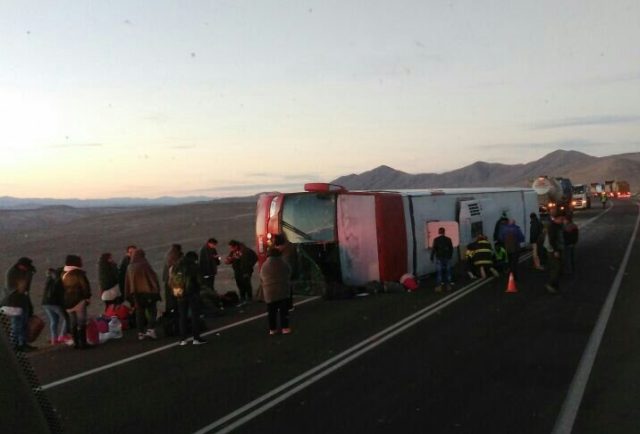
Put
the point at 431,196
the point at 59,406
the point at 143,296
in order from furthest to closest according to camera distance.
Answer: the point at 431,196, the point at 143,296, the point at 59,406

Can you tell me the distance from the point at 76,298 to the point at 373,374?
564cm

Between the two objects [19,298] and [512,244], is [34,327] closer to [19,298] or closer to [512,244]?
[19,298]

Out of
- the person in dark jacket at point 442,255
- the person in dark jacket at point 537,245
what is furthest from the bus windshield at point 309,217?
the person in dark jacket at point 537,245

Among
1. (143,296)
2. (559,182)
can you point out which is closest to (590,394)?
(143,296)

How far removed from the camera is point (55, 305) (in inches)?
450

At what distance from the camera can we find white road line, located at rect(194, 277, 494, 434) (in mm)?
6539

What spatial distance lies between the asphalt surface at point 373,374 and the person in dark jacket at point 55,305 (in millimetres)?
982

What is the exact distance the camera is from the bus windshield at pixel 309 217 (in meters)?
15.7

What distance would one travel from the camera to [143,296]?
37.8 feet

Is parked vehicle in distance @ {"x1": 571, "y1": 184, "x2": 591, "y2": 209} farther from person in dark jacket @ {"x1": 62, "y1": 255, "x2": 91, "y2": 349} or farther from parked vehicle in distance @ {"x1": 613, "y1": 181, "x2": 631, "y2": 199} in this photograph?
person in dark jacket @ {"x1": 62, "y1": 255, "x2": 91, "y2": 349}

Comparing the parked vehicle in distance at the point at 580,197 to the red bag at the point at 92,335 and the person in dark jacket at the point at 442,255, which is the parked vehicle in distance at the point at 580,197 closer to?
the person in dark jacket at the point at 442,255

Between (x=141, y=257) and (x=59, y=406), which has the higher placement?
(x=141, y=257)

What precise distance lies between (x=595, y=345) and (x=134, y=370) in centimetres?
689

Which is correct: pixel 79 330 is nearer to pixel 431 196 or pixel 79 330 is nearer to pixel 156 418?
pixel 156 418
